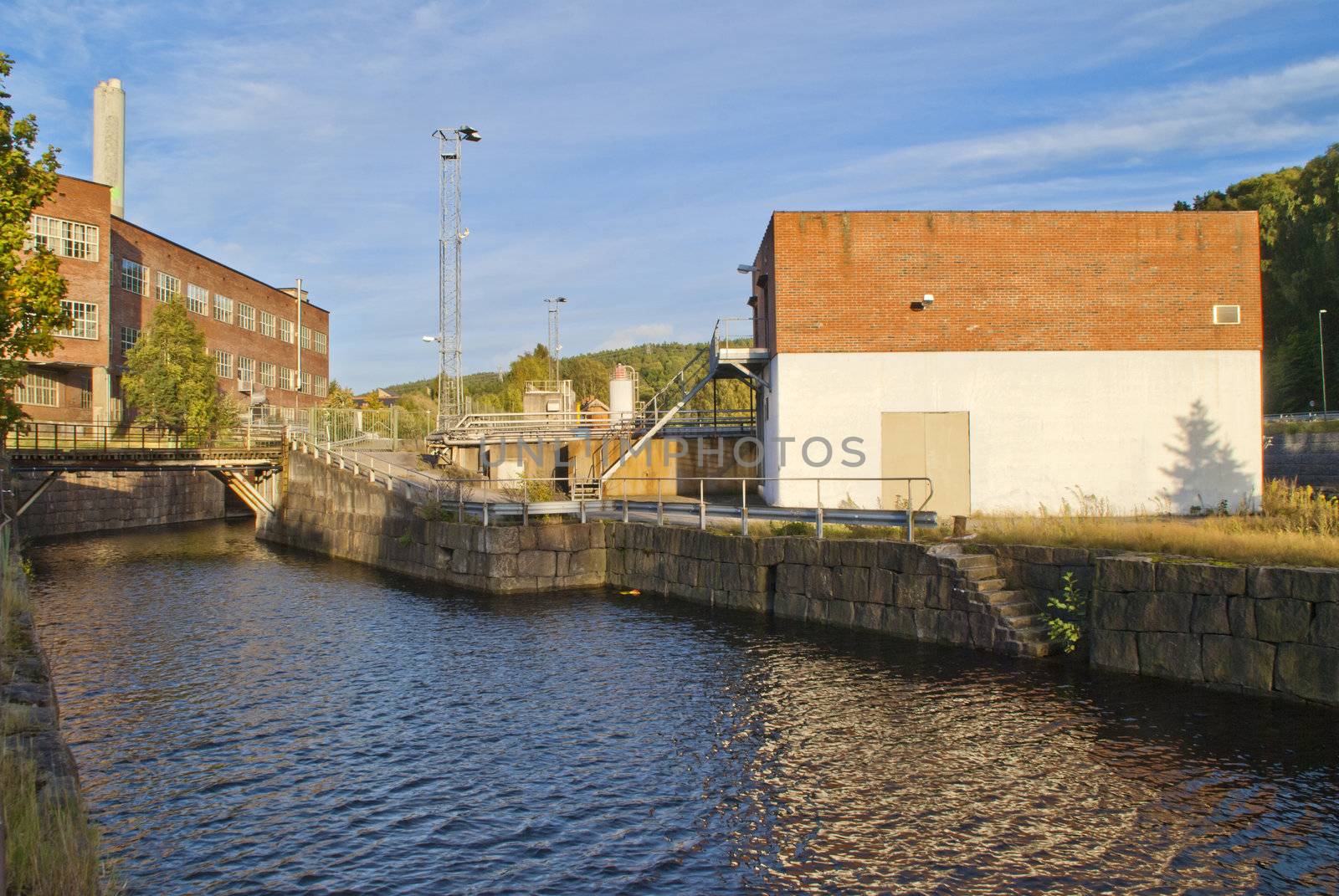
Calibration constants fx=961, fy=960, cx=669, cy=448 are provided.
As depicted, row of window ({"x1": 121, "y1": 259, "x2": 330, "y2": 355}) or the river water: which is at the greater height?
row of window ({"x1": 121, "y1": 259, "x2": 330, "y2": 355})

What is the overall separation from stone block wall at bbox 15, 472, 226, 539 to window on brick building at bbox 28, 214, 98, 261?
9126 millimetres

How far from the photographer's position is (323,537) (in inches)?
1277

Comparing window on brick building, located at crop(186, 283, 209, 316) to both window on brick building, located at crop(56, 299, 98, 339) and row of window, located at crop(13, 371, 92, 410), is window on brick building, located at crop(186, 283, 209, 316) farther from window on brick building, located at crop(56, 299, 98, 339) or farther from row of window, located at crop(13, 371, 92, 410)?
row of window, located at crop(13, 371, 92, 410)

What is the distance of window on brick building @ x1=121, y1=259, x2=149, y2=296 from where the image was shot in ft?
143

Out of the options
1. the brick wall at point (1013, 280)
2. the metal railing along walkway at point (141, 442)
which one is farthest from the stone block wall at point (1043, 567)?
the metal railing along walkway at point (141, 442)

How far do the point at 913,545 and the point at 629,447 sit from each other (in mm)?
13982

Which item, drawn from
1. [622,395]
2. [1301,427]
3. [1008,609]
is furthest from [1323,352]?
[1008,609]

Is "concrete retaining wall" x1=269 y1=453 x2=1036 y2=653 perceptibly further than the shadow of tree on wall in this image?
No

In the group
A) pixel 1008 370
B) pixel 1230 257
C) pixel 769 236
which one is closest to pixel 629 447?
pixel 769 236

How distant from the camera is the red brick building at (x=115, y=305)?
39.0 meters

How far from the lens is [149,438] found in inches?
1603

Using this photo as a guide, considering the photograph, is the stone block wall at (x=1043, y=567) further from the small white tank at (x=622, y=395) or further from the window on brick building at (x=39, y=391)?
the window on brick building at (x=39, y=391)

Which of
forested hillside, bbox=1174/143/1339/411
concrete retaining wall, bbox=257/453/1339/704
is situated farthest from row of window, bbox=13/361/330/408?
forested hillside, bbox=1174/143/1339/411

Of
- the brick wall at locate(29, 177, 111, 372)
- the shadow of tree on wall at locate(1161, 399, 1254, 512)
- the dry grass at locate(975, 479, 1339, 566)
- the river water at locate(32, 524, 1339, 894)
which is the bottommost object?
the river water at locate(32, 524, 1339, 894)
